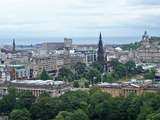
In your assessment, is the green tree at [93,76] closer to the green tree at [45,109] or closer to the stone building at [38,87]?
the stone building at [38,87]

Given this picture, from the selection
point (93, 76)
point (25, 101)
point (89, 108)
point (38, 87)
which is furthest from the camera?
point (93, 76)

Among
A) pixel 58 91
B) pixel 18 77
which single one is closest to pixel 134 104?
pixel 58 91

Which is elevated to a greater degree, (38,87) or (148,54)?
(148,54)

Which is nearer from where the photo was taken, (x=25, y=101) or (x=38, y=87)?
(x=25, y=101)

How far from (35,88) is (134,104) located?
12.8m

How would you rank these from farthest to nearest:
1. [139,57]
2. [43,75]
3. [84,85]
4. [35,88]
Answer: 1. [139,57]
2. [43,75]
3. [84,85]
4. [35,88]

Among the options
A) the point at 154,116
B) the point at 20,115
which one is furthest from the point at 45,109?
the point at 154,116

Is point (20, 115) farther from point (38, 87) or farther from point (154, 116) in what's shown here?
point (38, 87)

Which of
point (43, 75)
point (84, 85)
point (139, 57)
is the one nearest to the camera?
point (84, 85)

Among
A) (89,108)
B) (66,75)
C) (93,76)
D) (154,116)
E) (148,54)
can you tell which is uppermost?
(148,54)

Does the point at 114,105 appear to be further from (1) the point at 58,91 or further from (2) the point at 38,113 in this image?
(1) the point at 58,91

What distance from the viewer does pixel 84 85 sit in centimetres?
3859

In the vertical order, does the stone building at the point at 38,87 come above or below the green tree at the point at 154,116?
below

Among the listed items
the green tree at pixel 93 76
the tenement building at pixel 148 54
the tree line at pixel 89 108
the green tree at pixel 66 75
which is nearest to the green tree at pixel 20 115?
the tree line at pixel 89 108
